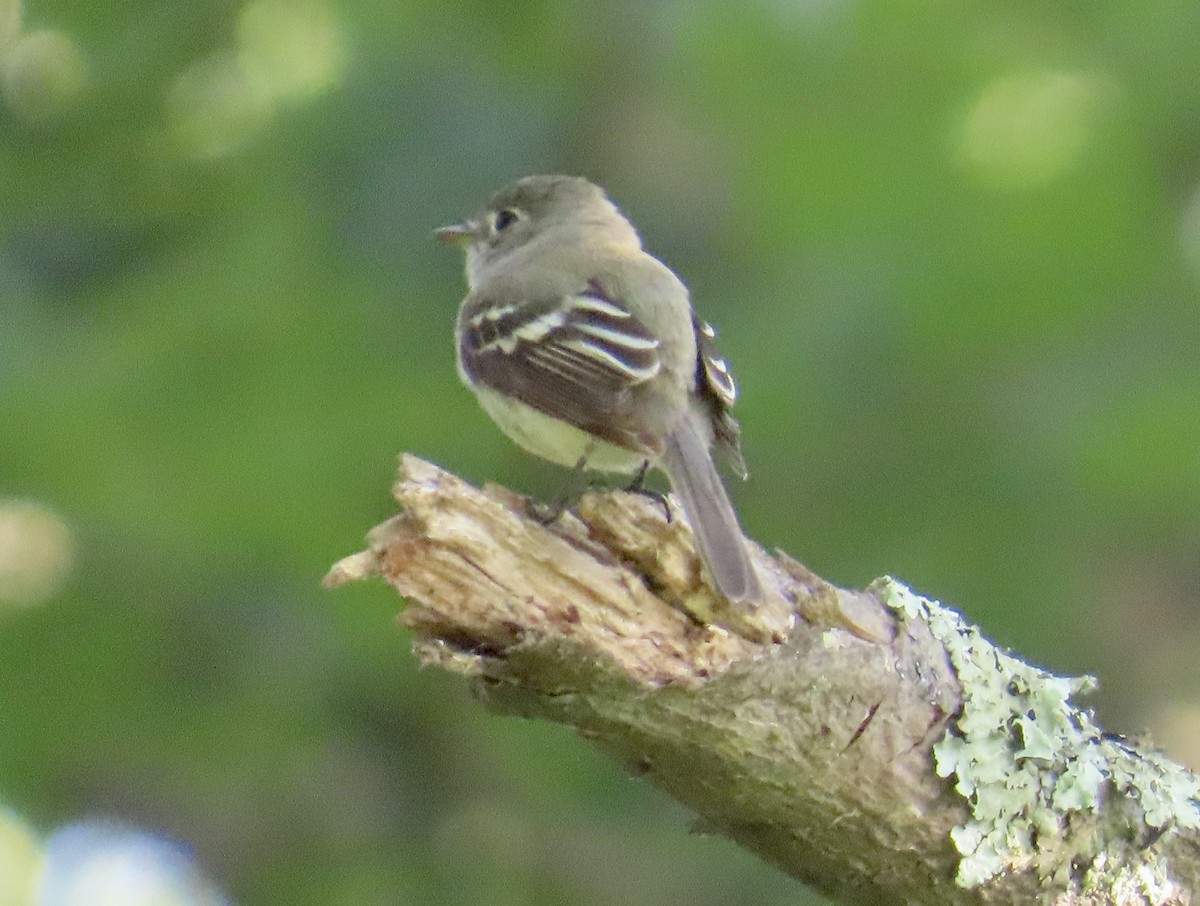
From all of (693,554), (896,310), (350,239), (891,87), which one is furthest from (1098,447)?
(693,554)

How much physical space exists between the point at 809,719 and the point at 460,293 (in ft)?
11.4

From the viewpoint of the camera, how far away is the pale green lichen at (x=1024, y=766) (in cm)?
316

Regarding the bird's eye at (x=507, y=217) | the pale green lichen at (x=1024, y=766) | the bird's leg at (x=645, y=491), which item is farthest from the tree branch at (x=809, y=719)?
the bird's eye at (x=507, y=217)

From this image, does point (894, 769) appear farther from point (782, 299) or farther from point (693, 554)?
point (782, 299)

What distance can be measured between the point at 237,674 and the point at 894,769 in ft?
13.3

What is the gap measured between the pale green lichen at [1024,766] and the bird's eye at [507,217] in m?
3.08

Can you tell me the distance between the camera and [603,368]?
182 inches

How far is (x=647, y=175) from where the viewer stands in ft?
21.8

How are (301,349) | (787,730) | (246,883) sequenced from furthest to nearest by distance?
(246,883)
(301,349)
(787,730)

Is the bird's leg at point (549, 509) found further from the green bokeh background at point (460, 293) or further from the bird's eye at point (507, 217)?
the bird's eye at point (507, 217)

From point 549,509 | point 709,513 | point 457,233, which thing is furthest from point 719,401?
point 457,233

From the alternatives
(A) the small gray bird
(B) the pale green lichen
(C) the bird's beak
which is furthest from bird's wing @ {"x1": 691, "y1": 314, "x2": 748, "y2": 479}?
(C) the bird's beak

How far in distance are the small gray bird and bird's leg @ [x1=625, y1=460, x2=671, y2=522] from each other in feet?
0.18

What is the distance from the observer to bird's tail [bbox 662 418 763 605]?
3334 millimetres
